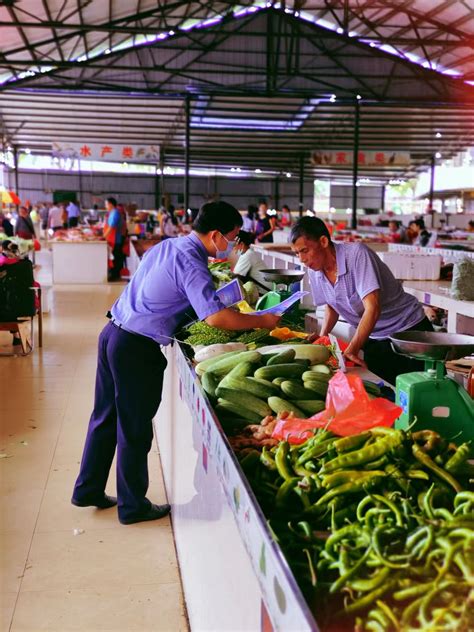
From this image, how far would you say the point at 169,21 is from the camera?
62.3ft

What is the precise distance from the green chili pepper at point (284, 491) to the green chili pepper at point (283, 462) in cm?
3

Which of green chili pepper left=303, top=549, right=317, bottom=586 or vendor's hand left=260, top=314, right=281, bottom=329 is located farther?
vendor's hand left=260, top=314, right=281, bottom=329

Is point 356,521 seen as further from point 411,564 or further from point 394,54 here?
point 394,54

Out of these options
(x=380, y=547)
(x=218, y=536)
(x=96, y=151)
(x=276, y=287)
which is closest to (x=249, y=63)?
(x=96, y=151)

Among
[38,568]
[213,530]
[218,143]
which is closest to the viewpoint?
[213,530]

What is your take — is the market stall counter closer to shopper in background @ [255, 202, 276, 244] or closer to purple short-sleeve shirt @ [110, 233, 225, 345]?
purple short-sleeve shirt @ [110, 233, 225, 345]

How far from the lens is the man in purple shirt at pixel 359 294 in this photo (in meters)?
3.63

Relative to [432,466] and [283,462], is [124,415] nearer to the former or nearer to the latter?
[283,462]

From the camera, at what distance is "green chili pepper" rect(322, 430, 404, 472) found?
1765 mm

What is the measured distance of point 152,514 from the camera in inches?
145

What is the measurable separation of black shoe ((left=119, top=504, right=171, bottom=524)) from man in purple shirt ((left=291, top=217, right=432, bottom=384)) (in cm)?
125

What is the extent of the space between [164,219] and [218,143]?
8.00m

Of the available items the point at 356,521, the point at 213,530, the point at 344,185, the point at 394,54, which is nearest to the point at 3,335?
the point at 213,530

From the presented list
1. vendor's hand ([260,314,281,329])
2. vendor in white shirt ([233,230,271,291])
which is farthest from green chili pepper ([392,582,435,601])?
vendor in white shirt ([233,230,271,291])
